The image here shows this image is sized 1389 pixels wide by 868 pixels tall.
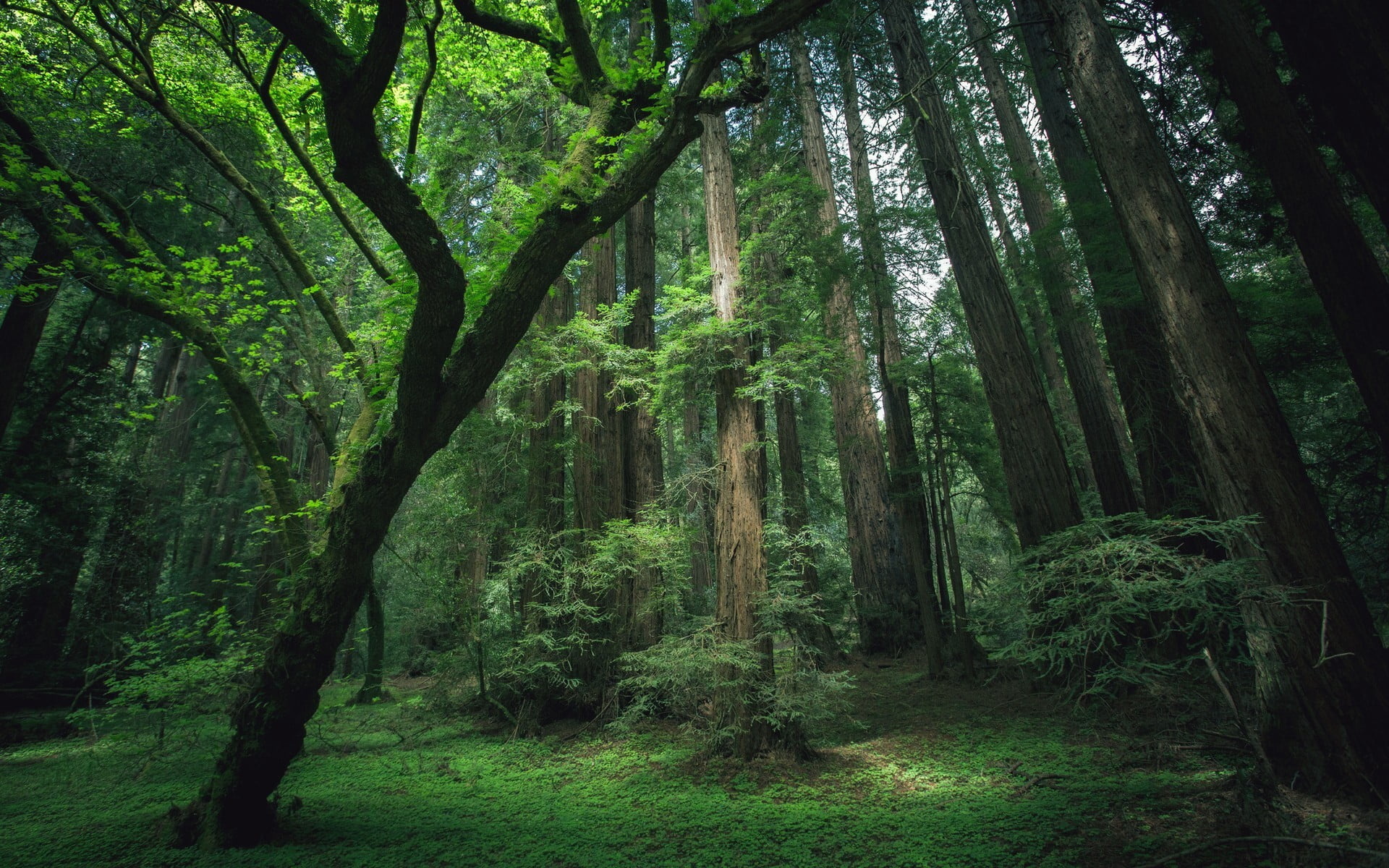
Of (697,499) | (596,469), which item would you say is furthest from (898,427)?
(596,469)

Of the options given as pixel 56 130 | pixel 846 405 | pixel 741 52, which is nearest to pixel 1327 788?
pixel 741 52

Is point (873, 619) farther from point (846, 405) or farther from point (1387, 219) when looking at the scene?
point (1387, 219)

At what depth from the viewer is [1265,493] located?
3307mm

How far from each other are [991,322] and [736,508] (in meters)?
3.87

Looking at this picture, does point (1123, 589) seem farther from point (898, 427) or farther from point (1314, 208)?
point (898, 427)

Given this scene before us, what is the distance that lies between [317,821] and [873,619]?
7.97m

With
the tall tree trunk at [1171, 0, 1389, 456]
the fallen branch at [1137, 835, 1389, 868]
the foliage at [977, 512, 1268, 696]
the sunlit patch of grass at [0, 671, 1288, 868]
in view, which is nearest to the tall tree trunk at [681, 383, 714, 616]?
the sunlit patch of grass at [0, 671, 1288, 868]

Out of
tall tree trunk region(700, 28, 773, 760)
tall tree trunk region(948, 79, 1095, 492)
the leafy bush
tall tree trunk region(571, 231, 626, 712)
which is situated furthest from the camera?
tall tree trunk region(948, 79, 1095, 492)

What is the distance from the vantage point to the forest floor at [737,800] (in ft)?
9.71

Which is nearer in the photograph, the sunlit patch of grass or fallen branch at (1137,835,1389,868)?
fallen branch at (1137,835,1389,868)

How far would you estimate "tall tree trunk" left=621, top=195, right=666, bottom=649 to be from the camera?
23.0 feet

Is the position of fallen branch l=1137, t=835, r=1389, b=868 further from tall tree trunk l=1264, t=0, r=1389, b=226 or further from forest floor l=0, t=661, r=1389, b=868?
tall tree trunk l=1264, t=0, r=1389, b=226

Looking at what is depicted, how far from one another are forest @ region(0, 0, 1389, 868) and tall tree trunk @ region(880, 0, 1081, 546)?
0.18ft

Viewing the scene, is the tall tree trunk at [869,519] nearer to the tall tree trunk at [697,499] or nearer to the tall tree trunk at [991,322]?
the tall tree trunk at [991,322]
